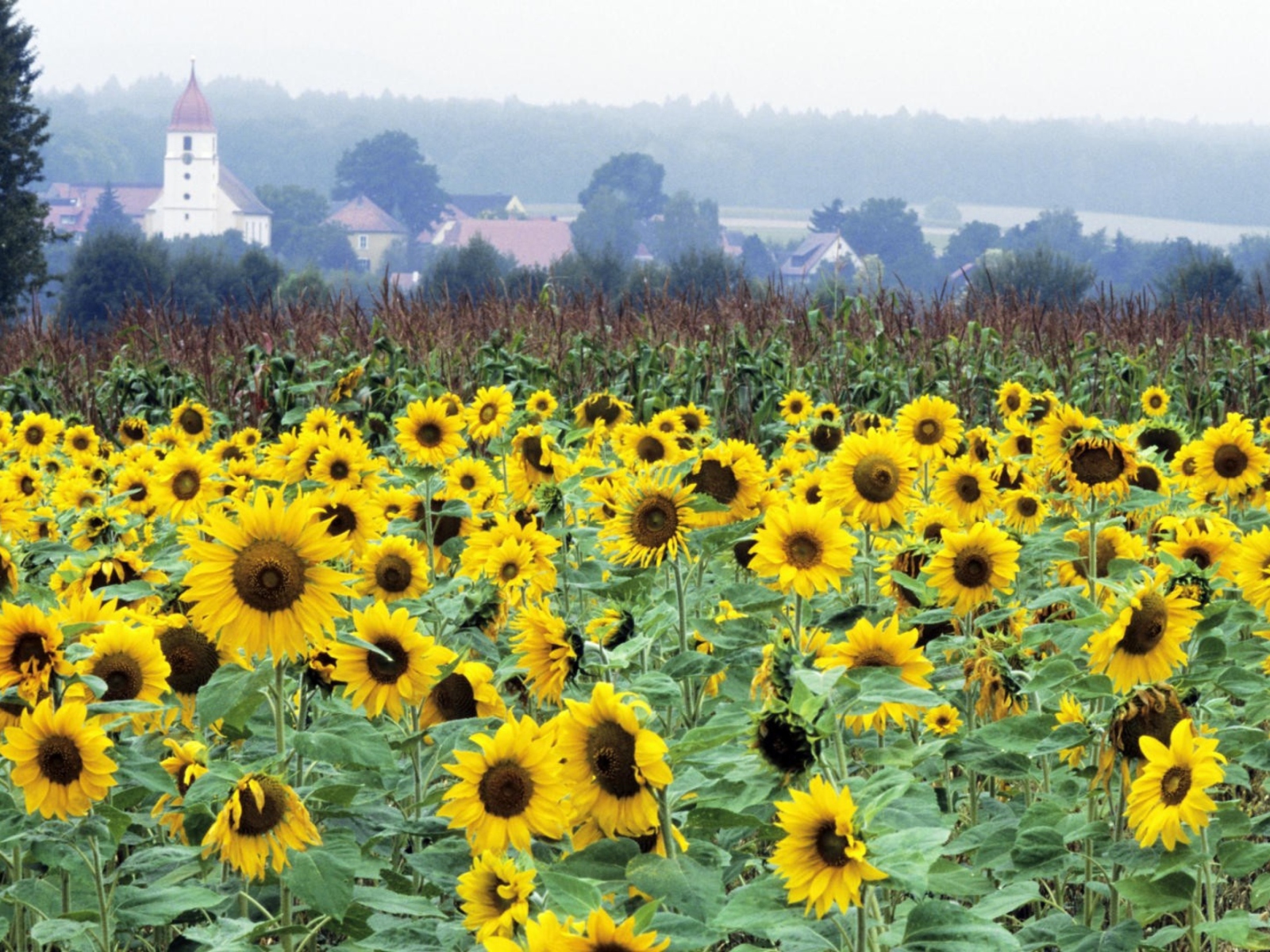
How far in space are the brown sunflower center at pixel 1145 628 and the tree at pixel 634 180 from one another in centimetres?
15514

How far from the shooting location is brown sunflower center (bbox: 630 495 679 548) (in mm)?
3141

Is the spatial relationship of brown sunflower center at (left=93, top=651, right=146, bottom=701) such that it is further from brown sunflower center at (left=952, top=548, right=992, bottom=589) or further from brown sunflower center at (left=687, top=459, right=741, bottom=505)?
brown sunflower center at (left=952, top=548, right=992, bottom=589)

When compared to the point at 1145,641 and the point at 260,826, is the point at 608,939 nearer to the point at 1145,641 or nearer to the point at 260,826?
the point at 260,826

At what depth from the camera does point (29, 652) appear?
2.60 m

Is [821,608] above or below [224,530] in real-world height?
below

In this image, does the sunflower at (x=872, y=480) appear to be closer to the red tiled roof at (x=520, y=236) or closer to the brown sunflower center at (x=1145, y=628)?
the brown sunflower center at (x=1145, y=628)

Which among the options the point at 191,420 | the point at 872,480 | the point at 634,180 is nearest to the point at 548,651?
the point at 872,480

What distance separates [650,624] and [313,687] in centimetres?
71

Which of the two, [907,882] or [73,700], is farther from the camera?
[73,700]

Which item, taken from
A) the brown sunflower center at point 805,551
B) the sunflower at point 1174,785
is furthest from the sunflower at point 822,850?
the brown sunflower center at point 805,551

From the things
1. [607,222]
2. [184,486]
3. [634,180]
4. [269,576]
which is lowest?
[607,222]

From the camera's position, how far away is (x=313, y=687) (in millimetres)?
2945

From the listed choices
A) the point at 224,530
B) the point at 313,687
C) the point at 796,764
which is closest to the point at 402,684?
the point at 313,687

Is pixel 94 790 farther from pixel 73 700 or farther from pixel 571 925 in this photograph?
pixel 571 925
